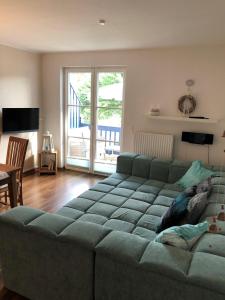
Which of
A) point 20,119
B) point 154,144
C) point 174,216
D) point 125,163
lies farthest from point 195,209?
point 20,119

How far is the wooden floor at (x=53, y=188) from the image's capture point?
3.99 meters

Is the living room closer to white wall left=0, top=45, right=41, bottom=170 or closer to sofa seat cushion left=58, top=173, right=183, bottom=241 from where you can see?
white wall left=0, top=45, right=41, bottom=170

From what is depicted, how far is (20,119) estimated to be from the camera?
4812 millimetres

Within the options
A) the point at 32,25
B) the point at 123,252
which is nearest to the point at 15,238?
the point at 123,252

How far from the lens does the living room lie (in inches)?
101

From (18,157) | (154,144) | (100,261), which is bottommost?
(100,261)

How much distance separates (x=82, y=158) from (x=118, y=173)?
1.71 meters

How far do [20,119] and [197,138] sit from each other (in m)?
3.16

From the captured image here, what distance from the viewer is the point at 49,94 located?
216 inches

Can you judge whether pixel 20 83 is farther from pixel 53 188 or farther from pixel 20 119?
pixel 53 188

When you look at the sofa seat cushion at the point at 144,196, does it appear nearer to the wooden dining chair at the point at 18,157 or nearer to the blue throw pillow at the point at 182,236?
the blue throw pillow at the point at 182,236

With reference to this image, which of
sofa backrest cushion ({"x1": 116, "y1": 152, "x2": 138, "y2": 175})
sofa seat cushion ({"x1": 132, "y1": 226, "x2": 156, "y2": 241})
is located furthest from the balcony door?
sofa seat cushion ({"x1": 132, "y1": 226, "x2": 156, "y2": 241})

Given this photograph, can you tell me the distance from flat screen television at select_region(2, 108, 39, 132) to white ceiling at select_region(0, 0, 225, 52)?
1185mm

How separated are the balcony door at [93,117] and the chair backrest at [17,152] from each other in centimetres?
187
